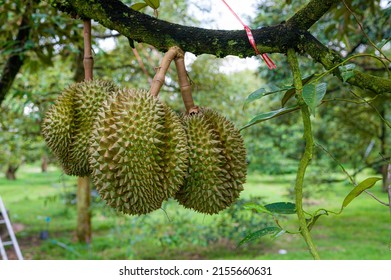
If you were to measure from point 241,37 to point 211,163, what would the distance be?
0.71 feet

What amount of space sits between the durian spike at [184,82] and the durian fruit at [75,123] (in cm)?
15

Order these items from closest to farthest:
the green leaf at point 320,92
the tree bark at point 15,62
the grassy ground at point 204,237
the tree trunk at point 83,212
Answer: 1. the green leaf at point 320,92
2. the tree bark at point 15,62
3. the grassy ground at point 204,237
4. the tree trunk at point 83,212

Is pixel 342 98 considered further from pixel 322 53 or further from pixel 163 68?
pixel 163 68

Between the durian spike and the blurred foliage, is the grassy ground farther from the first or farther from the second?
the durian spike

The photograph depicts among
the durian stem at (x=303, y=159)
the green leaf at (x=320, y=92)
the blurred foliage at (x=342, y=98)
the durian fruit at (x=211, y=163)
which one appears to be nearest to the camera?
the durian stem at (x=303, y=159)

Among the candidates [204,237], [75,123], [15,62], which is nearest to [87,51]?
[75,123]

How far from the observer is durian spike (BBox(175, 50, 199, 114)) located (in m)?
0.75

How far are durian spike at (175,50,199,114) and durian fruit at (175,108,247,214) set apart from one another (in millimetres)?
14

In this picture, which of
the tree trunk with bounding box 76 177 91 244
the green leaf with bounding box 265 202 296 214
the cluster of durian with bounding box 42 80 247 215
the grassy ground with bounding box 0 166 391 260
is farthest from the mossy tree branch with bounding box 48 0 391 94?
the tree trunk with bounding box 76 177 91 244

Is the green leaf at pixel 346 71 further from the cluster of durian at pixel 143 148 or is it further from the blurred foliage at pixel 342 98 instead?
the cluster of durian at pixel 143 148

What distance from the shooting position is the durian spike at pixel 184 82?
0.75 metres

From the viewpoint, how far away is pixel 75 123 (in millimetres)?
874

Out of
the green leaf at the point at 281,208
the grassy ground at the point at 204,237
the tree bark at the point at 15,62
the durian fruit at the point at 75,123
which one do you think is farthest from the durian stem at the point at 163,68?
the grassy ground at the point at 204,237

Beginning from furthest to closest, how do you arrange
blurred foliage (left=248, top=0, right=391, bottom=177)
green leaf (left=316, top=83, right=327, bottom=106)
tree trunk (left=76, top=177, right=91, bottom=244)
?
tree trunk (left=76, top=177, right=91, bottom=244) < blurred foliage (left=248, top=0, right=391, bottom=177) < green leaf (left=316, top=83, right=327, bottom=106)
